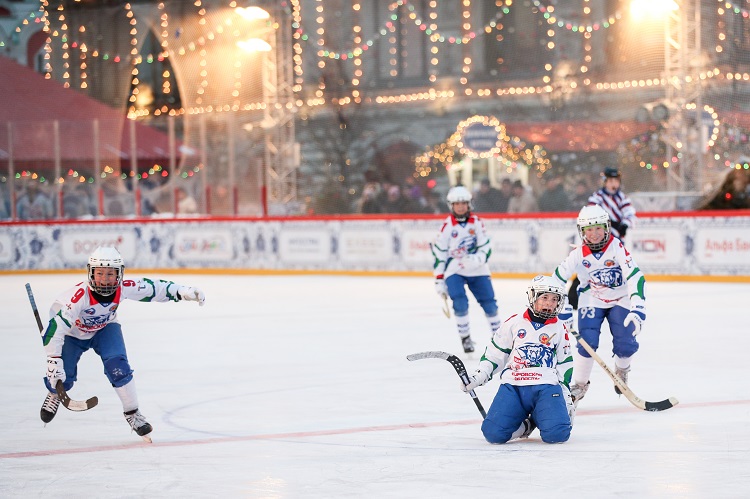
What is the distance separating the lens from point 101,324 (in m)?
5.79

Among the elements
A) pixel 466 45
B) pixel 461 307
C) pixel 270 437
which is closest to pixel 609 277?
pixel 270 437

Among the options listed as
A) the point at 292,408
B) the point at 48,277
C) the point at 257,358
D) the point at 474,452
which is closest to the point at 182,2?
the point at 48,277

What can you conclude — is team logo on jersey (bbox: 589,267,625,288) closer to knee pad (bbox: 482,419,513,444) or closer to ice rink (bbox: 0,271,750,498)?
ice rink (bbox: 0,271,750,498)

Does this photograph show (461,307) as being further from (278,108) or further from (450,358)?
(278,108)

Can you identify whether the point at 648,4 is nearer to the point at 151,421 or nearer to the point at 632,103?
the point at 632,103

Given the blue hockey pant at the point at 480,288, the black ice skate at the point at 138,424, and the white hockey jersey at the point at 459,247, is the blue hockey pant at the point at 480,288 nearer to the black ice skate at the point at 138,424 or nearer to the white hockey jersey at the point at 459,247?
the white hockey jersey at the point at 459,247

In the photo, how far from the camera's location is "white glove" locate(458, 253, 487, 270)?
9414mm

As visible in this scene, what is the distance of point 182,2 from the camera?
22578mm

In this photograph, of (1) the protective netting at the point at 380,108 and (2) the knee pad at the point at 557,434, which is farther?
(1) the protective netting at the point at 380,108

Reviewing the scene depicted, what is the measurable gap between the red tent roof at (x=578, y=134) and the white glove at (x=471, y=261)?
9.45 metres

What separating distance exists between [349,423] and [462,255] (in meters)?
3.59

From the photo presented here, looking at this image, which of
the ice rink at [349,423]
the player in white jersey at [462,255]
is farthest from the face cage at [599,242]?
the player in white jersey at [462,255]

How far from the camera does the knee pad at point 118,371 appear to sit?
18.6 ft

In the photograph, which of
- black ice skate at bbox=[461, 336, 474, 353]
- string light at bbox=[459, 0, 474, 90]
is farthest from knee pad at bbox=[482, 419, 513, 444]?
string light at bbox=[459, 0, 474, 90]
